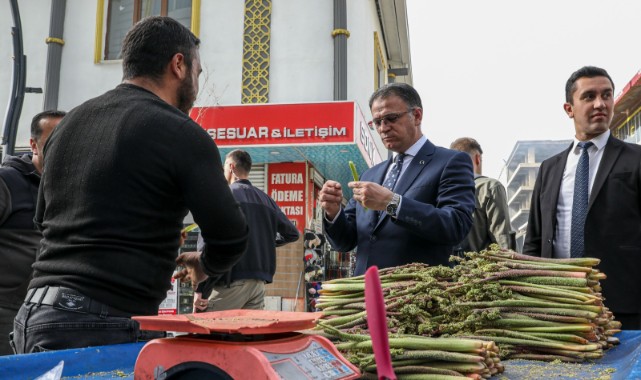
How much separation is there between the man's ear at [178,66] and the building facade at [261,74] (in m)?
8.39

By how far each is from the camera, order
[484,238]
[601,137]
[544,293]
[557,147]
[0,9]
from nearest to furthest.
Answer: [544,293]
[601,137]
[484,238]
[0,9]
[557,147]

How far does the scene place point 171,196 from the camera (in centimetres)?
203

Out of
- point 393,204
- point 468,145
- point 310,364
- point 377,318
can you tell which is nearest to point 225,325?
point 310,364

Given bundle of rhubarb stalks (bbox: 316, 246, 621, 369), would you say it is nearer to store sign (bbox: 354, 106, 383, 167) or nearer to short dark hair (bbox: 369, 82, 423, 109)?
short dark hair (bbox: 369, 82, 423, 109)

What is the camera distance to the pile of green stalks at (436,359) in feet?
4.47

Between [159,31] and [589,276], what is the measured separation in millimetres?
1932

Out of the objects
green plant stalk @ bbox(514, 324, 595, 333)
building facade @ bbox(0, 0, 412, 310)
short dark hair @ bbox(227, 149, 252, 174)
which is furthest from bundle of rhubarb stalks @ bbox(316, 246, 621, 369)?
building facade @ bbox(0, 0, 412, 310)

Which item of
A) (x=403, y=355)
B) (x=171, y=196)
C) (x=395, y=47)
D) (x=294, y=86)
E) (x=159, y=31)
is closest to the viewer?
(x=403, y=355)

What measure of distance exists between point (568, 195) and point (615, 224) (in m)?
0.34

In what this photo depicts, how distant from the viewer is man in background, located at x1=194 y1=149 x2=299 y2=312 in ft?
17.7

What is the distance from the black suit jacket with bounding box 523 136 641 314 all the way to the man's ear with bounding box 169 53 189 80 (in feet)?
7.34

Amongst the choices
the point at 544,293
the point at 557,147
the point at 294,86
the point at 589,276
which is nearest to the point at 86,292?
the point at 544,293

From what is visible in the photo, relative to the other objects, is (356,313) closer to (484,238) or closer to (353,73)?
(484,238)

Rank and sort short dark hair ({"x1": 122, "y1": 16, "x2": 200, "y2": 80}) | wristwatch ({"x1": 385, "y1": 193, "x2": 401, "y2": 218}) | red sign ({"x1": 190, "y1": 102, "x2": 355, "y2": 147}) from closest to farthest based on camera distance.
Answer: short dark hair ({"x1": 122, "y1": 16, "x2": 200, "y2": 80}) → wristwatch ({"x1": 385, "y1": 193, "x2": 401, "y2": 218}) → red sign ({"x1": 190, "y1": 102, "x2": 355, "y2": 147})
